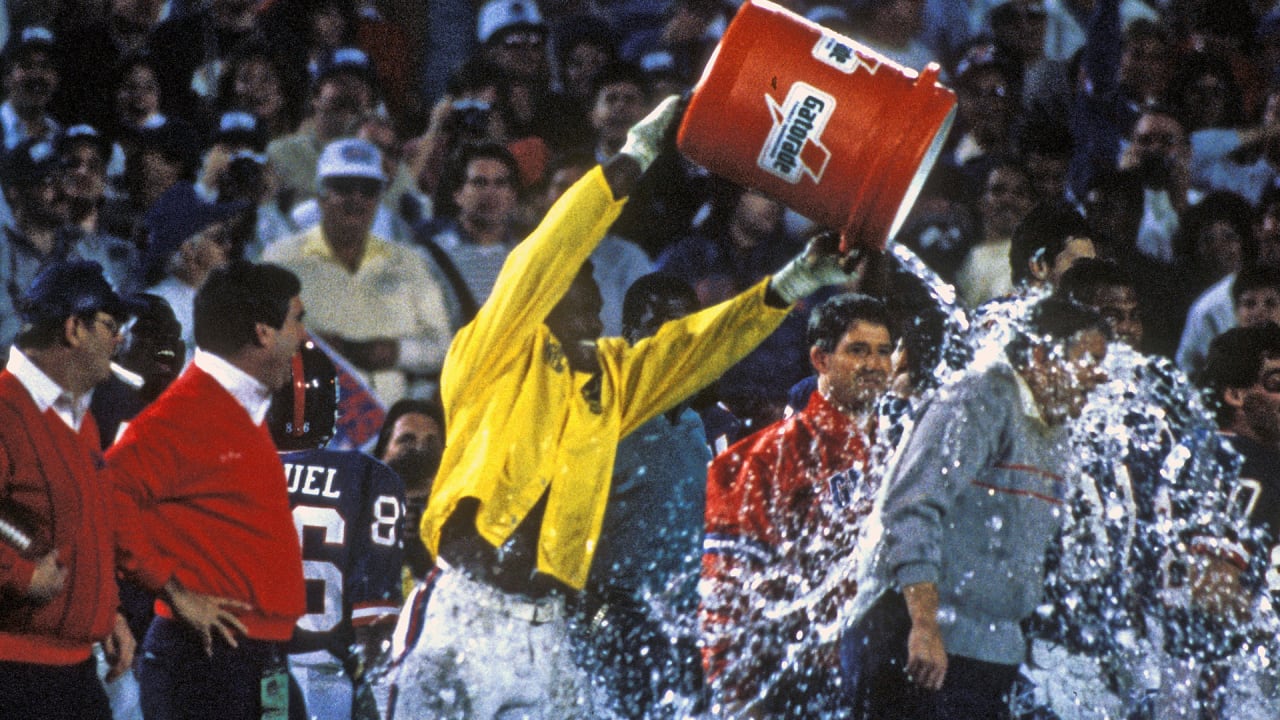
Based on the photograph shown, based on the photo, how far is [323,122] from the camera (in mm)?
8359

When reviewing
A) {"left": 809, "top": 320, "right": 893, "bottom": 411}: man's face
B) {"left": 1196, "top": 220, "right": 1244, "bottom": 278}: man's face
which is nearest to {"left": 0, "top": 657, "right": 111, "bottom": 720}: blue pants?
{"left": 809, "top": 320, "right": 893, "bottom": 411}: man's face

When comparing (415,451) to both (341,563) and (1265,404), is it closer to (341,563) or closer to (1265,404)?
(341,563)

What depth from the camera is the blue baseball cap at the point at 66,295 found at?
4.57 m

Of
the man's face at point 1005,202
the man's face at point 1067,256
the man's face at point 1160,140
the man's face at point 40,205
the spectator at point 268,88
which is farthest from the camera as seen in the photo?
the spectator at point 268,88

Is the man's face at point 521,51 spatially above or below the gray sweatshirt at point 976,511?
above

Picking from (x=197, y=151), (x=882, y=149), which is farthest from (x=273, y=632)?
(x=197, y=151)

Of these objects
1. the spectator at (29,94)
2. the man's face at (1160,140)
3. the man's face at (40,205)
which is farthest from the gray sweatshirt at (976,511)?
the spectator at (29,94)

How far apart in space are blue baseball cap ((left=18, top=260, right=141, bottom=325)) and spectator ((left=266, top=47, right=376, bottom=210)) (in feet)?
11.8

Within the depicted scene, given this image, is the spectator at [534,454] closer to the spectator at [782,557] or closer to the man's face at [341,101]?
the spectator at [782,557]

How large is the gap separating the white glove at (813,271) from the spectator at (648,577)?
56cm

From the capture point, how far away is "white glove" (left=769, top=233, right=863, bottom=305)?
5113mm

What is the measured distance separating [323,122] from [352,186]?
1062mm

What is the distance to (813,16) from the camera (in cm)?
921

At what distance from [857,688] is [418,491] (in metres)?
1.96
